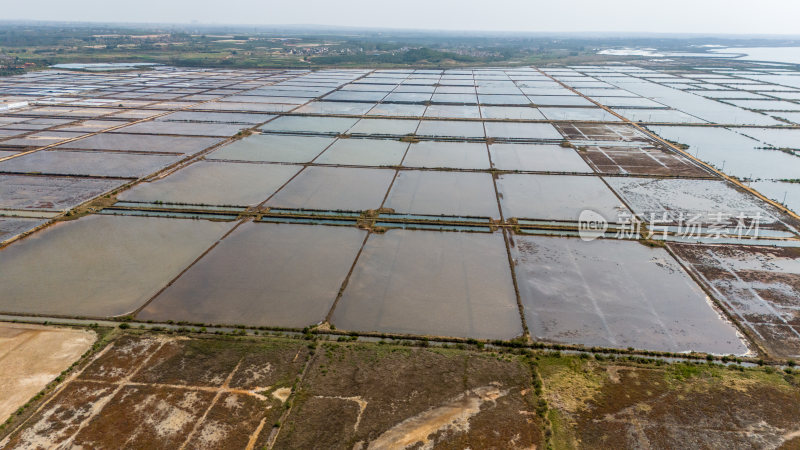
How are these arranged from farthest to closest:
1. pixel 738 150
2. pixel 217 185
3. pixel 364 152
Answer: pixel 738 150, pixel 364 152, pixel 217 185

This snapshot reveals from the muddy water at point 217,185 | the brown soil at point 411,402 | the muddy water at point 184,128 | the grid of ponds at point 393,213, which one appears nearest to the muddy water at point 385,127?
the grid of ponds at point 393,213

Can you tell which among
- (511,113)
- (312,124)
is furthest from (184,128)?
(511,113)

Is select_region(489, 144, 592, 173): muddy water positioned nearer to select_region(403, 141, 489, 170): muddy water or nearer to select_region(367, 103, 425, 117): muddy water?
select_region(403, 141, 489, 170): muddy water

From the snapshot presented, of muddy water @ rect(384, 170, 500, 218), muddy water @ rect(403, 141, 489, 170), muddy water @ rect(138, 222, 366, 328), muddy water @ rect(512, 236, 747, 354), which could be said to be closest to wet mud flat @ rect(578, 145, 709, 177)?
muddy water @ rect(403, 141, 489, 170)

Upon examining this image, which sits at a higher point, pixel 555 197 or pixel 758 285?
pixel 555 197

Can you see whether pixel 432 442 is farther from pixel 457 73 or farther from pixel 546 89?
pixel 457 73

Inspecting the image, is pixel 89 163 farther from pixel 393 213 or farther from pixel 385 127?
pixel 385 127
